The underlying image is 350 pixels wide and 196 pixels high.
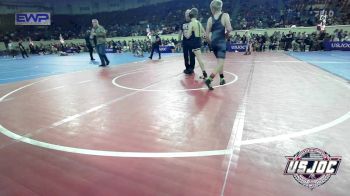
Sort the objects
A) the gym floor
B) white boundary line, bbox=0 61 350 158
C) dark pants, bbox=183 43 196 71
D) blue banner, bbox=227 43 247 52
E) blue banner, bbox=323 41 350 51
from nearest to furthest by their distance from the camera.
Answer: the gym floor
white boundary line, bbox=0 61 350 158
dark pants, bbox=183 43 196 71
blue banner, bbox=323 41 350 51
blue banner, bbox=227 43 247 52

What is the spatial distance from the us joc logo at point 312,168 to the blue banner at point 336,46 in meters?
18.0

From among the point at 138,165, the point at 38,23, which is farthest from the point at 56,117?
the point at 38,23

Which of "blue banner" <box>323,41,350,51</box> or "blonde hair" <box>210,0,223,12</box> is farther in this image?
"blue banner" <box>323,41,350,51</box>

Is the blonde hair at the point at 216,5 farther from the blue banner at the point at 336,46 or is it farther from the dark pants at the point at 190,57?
the blue banner at the point at 336,46

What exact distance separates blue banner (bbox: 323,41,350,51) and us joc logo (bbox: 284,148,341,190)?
1802 cm

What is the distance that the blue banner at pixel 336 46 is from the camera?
18.0 metres

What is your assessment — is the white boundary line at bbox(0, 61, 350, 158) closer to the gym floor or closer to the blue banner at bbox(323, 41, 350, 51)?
the gym floor

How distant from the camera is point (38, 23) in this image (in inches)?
1394

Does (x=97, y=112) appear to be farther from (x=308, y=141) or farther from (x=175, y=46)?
(x=175, y=46)

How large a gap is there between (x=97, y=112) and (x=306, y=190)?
3965 millimetres

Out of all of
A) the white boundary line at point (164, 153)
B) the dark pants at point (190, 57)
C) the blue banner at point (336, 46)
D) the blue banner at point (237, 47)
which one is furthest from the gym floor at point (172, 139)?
the blue banner at point (237, 47)

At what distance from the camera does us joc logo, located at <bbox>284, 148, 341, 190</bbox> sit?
2672 mm

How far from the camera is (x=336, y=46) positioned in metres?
18.4

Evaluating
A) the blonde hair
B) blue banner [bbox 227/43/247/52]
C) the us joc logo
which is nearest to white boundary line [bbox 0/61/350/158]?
the us joc logo
